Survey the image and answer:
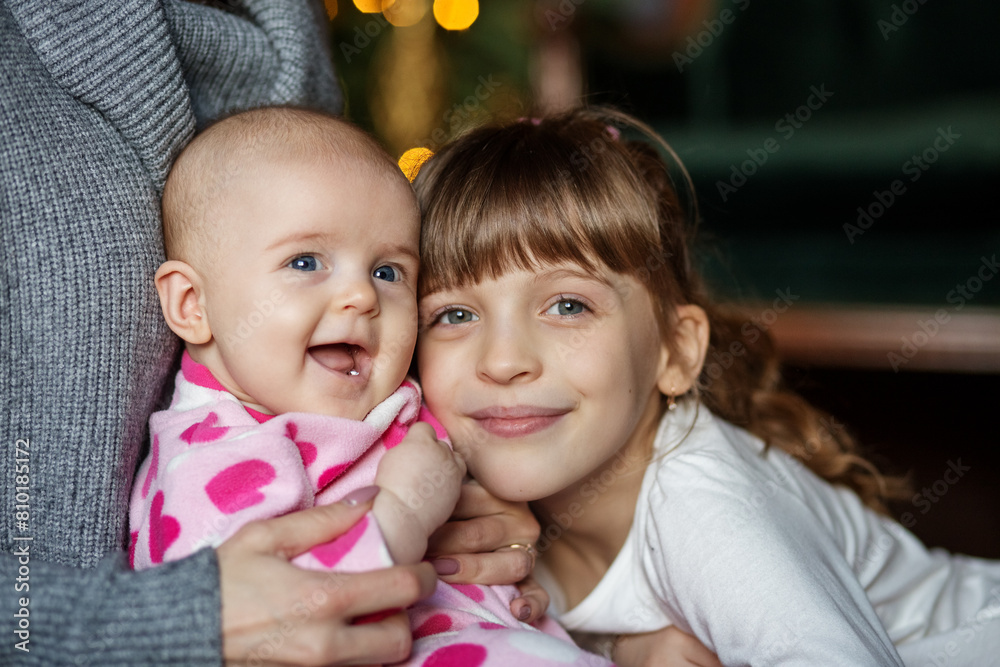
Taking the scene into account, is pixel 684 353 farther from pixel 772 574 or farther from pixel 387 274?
pixel 387 274

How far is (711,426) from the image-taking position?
1.35 m

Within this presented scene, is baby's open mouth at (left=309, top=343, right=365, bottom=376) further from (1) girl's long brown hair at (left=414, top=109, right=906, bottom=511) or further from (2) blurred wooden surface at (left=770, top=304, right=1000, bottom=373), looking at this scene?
(2) blurred wooden surface at (left=770, top=304, right=1000, bottom=373)

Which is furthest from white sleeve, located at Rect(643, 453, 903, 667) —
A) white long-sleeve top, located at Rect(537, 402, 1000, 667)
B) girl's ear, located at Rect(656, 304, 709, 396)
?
girl's ear, located at Rect(656, 304, 709, 396)

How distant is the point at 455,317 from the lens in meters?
1.26

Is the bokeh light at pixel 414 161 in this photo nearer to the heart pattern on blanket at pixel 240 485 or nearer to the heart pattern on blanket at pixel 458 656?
the heart pattern on blanket at pixel 240 485

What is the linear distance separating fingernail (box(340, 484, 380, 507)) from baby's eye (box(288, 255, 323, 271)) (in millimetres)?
272

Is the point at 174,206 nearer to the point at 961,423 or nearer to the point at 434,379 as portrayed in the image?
the point at 434,379

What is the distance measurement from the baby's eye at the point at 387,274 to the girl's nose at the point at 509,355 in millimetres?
171

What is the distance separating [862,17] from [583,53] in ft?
4.14

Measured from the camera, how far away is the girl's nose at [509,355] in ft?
3.73

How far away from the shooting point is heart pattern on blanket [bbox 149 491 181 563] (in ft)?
2.86

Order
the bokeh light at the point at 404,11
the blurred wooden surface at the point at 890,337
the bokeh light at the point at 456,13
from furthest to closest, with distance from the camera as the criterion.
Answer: the bokeh light at the point at 456,13
the bokeh light at the point at 404,11
the blurred wooden surface at the point at 890,337

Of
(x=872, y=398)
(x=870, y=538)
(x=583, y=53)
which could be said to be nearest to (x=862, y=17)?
(x=583, y=53)

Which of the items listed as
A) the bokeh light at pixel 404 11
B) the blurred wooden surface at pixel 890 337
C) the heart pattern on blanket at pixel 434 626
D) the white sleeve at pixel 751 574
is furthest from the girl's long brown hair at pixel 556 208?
the bokeh light at pixel 404 11
